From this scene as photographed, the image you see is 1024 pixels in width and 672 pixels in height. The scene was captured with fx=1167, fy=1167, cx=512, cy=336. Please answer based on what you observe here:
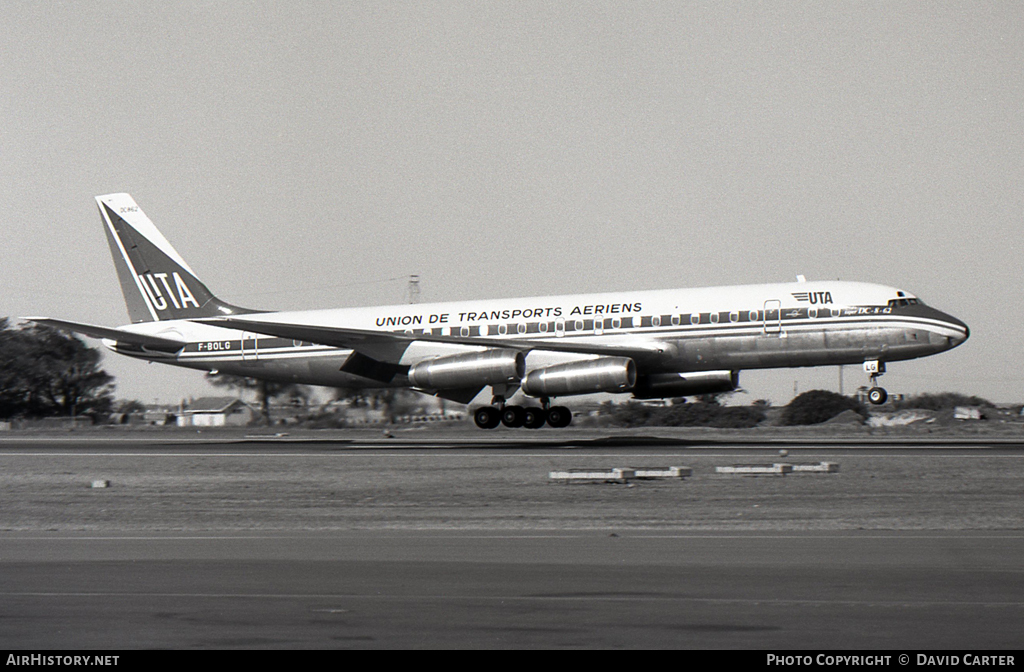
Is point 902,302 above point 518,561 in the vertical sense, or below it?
above

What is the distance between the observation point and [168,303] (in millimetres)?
46125

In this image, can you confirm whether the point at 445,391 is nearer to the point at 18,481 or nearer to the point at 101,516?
the point at 18,481

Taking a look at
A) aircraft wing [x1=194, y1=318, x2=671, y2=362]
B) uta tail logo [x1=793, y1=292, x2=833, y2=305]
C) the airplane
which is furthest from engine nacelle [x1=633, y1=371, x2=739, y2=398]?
uta tail logo [x1=793, y1=292, x2=833, y2=305]

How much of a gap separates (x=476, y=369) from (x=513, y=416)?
3.02 meters

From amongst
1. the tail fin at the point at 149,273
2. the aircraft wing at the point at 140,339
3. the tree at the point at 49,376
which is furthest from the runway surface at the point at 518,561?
the tree at the point at 49,376

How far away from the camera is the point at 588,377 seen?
35.0 m

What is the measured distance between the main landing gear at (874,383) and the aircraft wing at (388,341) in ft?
20.1

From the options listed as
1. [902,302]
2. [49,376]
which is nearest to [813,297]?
[902,302]

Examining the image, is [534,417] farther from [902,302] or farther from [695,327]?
[902,302]

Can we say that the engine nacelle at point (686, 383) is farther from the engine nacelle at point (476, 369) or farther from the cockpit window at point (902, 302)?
the cockpit window at point (902, 302)

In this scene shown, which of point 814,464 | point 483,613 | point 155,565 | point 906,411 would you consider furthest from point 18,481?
point 906,411

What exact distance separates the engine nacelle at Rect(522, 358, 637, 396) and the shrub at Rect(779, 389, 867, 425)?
23.3m

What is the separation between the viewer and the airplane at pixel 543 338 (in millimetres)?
35219

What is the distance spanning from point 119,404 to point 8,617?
64.4 metres
